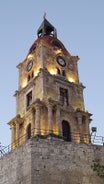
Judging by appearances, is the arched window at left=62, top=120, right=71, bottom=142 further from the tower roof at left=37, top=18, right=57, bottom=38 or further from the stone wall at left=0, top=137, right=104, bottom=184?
the tower roof at left=37, top=18, right=57, bottom=38

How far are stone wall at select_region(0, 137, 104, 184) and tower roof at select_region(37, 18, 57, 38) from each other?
28.9 m

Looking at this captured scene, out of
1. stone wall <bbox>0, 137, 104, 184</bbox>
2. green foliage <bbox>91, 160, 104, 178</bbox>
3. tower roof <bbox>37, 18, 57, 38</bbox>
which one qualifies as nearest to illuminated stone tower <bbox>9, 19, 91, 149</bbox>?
tower roof <bbox>37, 18, 57, 38</bbox>

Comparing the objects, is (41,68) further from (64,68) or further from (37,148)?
(37,148)

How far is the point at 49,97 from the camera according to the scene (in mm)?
43500

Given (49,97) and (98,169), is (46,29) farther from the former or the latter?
(98,169)

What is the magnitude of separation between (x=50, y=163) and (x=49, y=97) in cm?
1537

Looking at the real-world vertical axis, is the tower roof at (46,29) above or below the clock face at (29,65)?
above

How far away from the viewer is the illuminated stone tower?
42781 millimetres

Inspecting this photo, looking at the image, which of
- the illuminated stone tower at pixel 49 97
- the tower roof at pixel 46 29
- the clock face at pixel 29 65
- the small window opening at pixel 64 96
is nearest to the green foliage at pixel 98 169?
the illuminated stone tower at pixel 49 97

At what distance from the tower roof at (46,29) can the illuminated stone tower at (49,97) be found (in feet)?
13.1

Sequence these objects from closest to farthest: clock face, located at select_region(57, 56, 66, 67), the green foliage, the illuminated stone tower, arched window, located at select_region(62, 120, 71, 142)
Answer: the green foliage
the illuminated stone tower
arched window, located at select_region(62, 120, 71, 142)
clock face, located at select_region(57, 56, 66, 67)

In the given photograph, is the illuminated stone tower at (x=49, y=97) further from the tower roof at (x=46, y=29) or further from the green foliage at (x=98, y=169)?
the green foliage at (x=98, y=169)

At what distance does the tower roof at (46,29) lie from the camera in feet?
186

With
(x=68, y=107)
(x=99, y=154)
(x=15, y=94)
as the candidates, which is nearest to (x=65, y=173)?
(x=99, y=154)
